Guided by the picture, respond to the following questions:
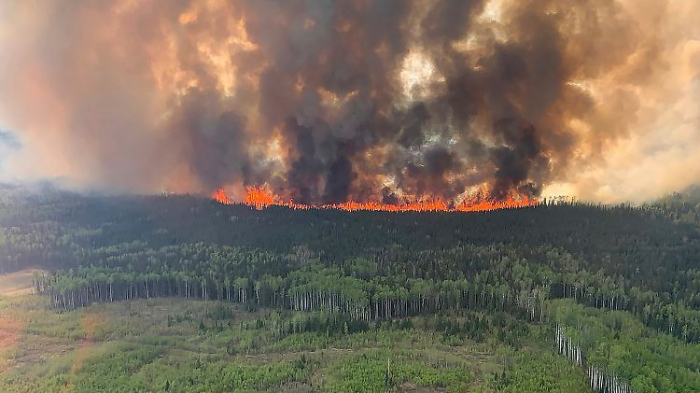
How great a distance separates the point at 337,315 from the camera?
37.2 metres

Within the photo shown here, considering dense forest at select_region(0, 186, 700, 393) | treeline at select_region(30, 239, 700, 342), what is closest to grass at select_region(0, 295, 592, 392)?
dense forest at select_region(0, 186, 700, 393)

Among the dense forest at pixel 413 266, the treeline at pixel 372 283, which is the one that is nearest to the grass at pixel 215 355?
the dense forest at pixel 413 266

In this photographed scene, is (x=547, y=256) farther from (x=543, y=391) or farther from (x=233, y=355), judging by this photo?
(x=233, y=355)

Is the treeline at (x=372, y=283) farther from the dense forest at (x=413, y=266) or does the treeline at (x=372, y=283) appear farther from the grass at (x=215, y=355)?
the grass at (x=215, y=355)

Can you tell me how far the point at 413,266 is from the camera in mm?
41969

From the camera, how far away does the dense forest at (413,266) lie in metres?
34.1

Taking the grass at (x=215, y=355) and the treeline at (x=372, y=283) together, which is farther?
the treeline at (x=372, y=283)

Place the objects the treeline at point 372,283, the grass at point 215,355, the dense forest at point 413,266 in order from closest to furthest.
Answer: the grass at point 215,355, the dense forest at point 413,266, the treeline at point 372,283

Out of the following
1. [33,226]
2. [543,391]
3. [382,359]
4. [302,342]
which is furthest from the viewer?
[33,226]

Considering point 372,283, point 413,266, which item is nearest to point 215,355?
point 372,283

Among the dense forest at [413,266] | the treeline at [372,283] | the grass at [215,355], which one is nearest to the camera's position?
the grass at [215,355]

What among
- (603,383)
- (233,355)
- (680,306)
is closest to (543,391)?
(603,383)

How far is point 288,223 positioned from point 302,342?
1717cm

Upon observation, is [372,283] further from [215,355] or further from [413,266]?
[215,355]
